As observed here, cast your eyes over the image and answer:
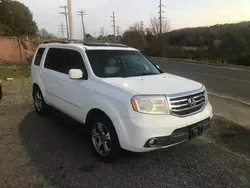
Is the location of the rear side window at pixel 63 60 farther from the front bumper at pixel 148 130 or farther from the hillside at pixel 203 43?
the hillside at pixel 203 43

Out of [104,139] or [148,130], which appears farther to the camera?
[104,139]

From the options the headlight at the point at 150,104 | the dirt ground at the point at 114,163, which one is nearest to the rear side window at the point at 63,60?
the dirt ground at the point at 114,163

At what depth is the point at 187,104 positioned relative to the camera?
4195 millimetres

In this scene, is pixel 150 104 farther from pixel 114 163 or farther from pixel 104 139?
pixel 114 163

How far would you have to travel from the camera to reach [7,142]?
17.6 feet

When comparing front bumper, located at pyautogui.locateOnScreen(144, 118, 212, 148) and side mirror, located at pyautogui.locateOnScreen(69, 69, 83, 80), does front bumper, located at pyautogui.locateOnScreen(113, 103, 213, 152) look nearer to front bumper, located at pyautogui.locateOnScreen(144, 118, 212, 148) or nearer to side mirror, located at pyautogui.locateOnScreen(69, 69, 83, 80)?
front bumper, located at pyautogui.locateOnScreen(144, 118, 212, 148)

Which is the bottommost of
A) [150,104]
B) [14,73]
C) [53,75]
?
[14,73]

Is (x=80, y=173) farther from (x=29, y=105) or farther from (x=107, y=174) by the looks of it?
(x=29, y=105)

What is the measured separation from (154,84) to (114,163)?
1.34 meters

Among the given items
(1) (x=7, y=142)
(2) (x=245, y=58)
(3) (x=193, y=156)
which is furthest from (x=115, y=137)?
(2) (x=245, y=58)

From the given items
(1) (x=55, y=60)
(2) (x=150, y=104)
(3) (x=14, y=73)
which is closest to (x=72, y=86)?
(1) (x=55, y=60)

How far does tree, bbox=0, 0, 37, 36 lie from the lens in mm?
51531

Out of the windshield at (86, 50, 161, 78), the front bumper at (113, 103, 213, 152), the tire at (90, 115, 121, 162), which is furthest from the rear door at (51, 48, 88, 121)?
the front bumper at (113, 103, 213, 152)

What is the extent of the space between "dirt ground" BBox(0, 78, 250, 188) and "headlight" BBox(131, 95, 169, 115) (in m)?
0.90
